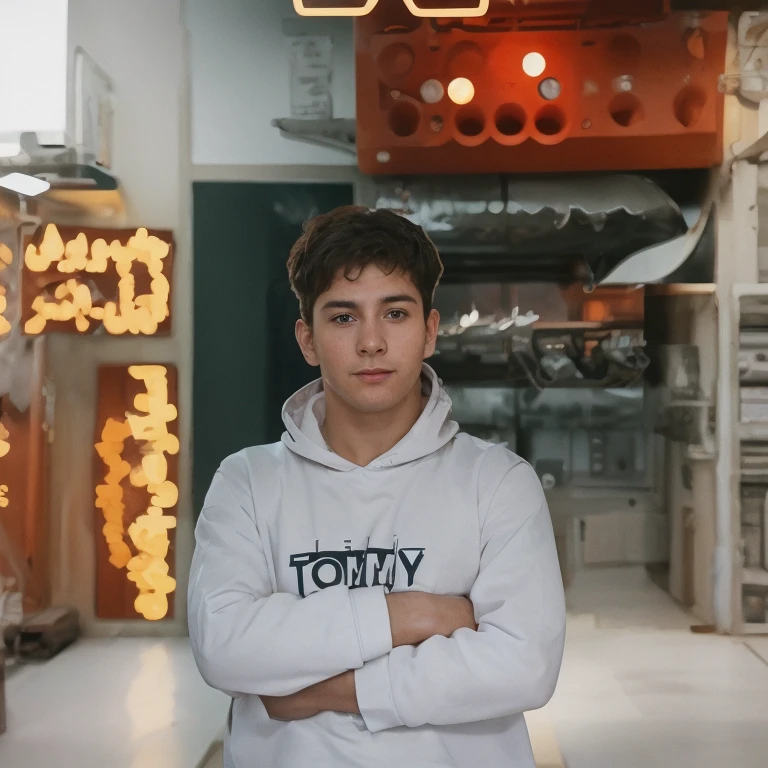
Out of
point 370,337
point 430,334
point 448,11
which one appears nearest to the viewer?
point 370,337

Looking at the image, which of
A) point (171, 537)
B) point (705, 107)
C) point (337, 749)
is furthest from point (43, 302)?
point (705, 107)

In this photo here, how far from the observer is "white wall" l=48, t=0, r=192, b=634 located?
1.74 metres

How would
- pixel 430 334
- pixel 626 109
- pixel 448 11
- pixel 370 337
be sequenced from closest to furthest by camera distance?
pixel 370 337 < pixel 430 334 < pixel 448 11 < pixel 626 109

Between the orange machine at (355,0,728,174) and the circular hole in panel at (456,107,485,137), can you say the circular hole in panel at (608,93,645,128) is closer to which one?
the orange machine at (355,0,728,174)

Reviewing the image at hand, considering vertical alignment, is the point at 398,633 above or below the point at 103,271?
below

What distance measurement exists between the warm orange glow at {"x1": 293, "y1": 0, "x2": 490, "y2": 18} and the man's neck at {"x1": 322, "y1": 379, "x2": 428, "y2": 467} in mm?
845

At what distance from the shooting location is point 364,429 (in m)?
1.15

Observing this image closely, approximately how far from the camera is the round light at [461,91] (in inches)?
66.5

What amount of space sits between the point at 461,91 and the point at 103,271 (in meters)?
0.83

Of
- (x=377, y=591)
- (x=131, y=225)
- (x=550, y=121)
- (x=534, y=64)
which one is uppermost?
(x=534, y=64)

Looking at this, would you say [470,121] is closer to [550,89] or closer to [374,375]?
[550,89]

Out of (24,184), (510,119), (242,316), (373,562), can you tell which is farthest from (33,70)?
(373,562)

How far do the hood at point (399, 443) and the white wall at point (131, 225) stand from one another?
65 centimetres

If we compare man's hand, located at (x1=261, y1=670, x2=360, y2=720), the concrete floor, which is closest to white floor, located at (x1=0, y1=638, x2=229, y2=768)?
the concrete floor
